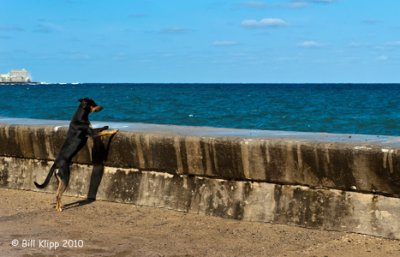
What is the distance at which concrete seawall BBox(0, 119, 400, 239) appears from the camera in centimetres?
689

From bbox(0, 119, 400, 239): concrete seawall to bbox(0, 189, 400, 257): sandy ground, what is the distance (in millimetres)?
162

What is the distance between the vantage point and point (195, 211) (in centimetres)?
815

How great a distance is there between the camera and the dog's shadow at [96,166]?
910 cm

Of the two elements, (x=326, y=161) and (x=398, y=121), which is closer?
(x=326, y=161)

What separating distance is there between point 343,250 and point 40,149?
474 cm

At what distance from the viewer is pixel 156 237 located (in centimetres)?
721

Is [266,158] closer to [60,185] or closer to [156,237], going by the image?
[156,237]

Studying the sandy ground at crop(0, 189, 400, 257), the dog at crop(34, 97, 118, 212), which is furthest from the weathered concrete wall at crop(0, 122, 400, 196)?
the sandy ground at crop(0, 189, 400, 257)

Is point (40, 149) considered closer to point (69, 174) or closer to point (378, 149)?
point (69, 174)

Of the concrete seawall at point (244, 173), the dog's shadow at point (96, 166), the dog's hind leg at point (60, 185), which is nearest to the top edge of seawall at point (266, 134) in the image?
the concrete seawall at point (244, 173)

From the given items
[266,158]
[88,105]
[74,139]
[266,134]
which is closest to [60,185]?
[74,139]

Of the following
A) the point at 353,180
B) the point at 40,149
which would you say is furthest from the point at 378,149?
the point at 40,149

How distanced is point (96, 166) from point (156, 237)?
7.57 feet

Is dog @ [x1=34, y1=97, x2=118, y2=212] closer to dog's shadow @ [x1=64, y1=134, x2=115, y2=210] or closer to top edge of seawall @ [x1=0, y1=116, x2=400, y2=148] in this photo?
dog's shadow @ [x1=64, y1=134, x2=115, y2=210]
